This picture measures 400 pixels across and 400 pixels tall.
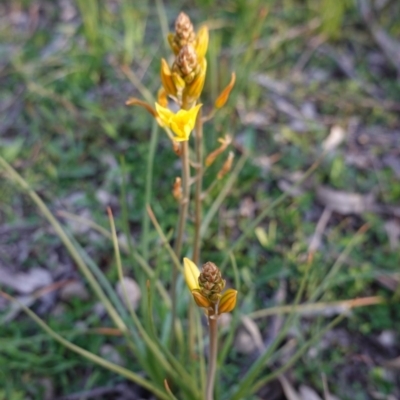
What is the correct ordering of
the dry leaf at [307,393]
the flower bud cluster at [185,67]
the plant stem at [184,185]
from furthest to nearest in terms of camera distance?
the dry leaf at [307,393]
the plant stem at [184,185]
the flower bud cluster at [185,67]

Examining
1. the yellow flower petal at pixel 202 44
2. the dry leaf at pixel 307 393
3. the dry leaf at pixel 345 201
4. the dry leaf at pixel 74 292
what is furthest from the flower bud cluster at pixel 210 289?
the dry leaf at pixel 345 201

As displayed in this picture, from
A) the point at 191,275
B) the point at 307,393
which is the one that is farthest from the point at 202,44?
the point at 307,393

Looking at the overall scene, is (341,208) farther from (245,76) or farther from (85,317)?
(85,317)

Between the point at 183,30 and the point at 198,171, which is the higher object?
the point at 183,30

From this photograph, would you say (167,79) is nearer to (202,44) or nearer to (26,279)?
(202,44)

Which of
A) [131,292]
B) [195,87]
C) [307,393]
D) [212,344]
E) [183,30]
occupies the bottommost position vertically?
[307,393]

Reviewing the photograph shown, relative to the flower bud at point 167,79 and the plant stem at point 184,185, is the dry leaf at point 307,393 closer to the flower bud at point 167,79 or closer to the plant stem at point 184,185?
the plant stem at point 184,185

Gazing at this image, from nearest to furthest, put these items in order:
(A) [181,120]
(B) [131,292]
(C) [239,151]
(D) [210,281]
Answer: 1. (D) [210,281]
2. (A) [181,120]
3. (B) [131,292]
4. (C) [239,151]
